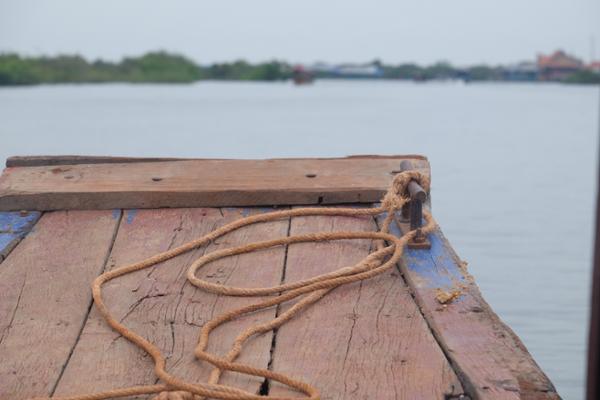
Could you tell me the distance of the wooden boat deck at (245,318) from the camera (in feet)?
5.89

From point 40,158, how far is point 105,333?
1.62 metres

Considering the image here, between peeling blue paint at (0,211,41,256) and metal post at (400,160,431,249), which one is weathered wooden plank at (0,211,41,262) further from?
metal post at (400,160,431,249)

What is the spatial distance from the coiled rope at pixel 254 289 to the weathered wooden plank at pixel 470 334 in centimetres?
10

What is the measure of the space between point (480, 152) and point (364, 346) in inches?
1006

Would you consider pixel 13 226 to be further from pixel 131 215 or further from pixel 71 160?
pixel 71 160

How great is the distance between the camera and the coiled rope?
169 cm

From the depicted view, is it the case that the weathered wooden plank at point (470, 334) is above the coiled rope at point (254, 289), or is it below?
below

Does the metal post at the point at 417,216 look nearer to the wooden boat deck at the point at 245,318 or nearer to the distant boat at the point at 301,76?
the wooden boat deck at the point at 245,318

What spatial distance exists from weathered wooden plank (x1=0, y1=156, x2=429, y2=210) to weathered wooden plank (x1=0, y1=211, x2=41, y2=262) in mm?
45

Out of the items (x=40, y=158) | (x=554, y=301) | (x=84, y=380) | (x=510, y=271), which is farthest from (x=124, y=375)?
(x=510, y=271)

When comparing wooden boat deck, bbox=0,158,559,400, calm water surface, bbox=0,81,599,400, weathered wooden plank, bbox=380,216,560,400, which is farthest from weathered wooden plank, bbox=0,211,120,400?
calm water surface, bbox=0,81,599,400

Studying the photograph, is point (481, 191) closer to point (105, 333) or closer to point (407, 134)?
point (407, 134)

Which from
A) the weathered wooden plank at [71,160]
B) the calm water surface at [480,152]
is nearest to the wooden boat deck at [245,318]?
the weathered wooden plank at [71,160]

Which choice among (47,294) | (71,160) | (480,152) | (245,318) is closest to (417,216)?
(245,318)
